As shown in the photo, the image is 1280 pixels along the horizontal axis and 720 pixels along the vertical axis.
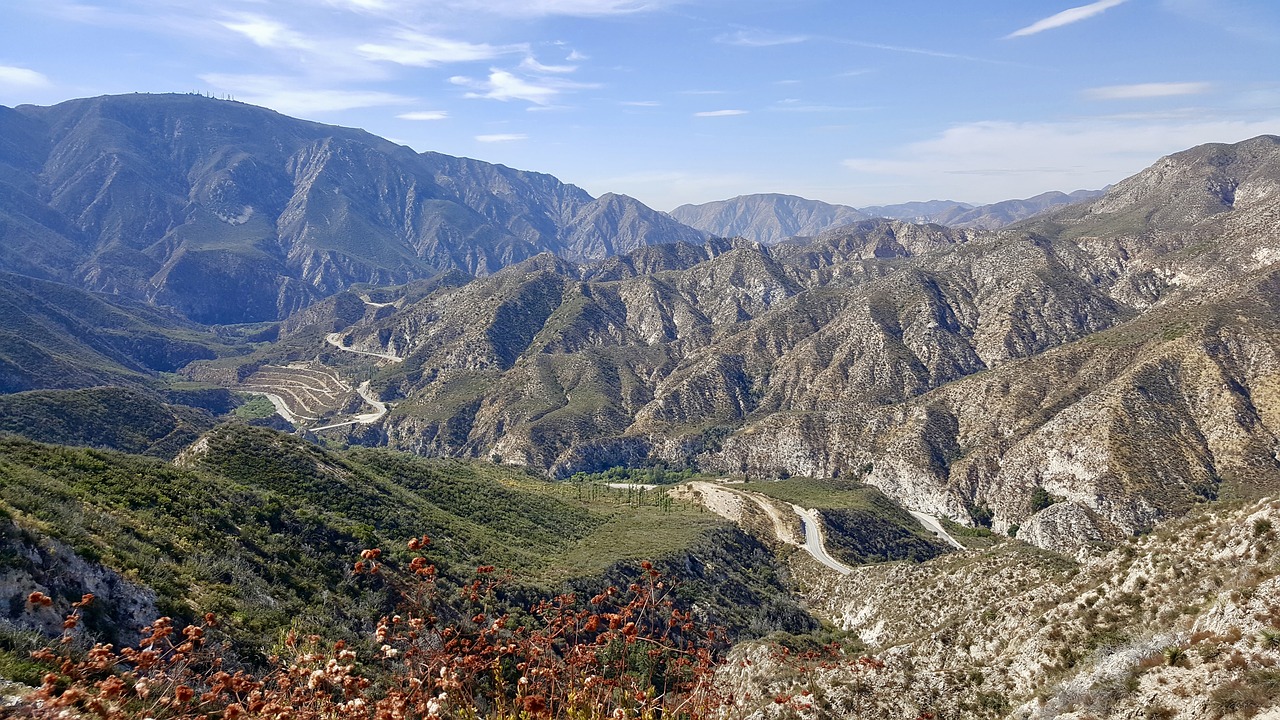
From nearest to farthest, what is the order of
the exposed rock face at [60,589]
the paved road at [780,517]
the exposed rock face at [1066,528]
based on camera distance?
the exposed rock face at [60,589] < the paved road at [780,517] < the exposed rock face at [1066,528]

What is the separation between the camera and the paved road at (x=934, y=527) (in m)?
140

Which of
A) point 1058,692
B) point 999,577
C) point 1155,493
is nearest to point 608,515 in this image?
point 999,577

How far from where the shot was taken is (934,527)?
499ft

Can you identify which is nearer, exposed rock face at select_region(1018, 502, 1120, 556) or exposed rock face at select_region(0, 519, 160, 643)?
exposed rock face at select_region(0, 519, 160, 643)

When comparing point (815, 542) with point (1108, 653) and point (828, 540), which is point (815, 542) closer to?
point (828, 540)

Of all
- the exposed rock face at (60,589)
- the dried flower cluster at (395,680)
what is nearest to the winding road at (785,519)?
the exposed rock face at (60,589)

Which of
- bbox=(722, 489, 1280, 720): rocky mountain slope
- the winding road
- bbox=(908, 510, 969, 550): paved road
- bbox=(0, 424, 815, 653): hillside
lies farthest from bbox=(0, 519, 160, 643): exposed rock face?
bbox=(908, 510, 969, 550): paved road

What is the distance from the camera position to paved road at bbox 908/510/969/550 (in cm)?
14038

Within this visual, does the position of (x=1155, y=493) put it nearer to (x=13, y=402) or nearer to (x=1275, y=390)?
(x=1275, y=390)

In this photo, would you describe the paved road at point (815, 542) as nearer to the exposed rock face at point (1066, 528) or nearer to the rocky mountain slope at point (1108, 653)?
the exposed rock face at point (1066, 528)

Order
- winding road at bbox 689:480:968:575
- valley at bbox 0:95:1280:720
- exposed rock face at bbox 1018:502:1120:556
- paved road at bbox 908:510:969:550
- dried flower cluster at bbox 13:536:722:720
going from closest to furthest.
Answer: dried flower cluster at bbox 13:536:722:720 < valley at bbox 0:95:1280:720 < winding road at bbox 689:480:968:575 < exposed rock face at bbox 1018:502:1120:556 < paved road at bbox 908:510:969:550

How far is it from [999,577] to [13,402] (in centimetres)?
17468

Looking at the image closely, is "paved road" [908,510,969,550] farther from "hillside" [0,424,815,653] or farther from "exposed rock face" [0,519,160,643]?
"exposed rock face" [0,519,160,643]

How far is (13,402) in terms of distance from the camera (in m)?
122
